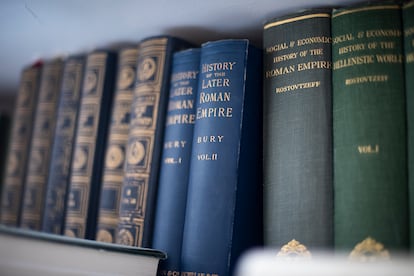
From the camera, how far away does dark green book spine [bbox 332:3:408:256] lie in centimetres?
63

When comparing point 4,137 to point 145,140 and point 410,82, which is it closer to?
point 145,140

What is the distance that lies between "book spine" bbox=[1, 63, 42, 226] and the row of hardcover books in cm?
7

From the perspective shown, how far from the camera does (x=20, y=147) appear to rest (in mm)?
1081

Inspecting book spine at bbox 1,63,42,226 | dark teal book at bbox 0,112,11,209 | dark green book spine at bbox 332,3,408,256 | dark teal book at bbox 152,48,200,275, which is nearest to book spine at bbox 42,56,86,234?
book spine at bbox 1,63,42,226

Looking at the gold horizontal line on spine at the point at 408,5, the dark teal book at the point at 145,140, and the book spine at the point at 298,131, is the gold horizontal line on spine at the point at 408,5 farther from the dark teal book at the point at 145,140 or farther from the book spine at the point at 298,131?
the dark teal book at the point at 145,140

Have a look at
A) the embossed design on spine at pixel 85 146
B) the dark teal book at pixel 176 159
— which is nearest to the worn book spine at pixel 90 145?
the embossed design on spine at pixel 85 146

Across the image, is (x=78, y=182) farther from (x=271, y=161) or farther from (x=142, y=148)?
(x=271, y=161)

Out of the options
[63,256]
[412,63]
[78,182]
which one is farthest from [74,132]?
[412,63]

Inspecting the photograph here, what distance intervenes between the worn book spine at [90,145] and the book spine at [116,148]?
A: 2cm

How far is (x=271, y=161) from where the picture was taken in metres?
0.75

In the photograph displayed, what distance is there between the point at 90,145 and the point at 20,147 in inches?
9.2

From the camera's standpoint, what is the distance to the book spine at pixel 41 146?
39.0 inches

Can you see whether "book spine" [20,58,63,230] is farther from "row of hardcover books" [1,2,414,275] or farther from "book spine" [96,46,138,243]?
"book spine" [96,46,138,243]

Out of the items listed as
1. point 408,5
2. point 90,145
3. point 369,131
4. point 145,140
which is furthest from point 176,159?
point 408,5
